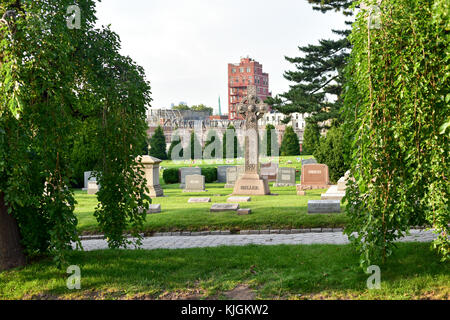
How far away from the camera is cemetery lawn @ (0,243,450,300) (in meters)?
5.46

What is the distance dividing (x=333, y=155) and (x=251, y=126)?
557cm

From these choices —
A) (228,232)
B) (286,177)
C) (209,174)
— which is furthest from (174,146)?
(228,232)

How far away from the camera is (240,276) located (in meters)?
6.12

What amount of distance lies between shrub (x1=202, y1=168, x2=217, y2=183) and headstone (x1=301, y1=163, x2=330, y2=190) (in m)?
7.57

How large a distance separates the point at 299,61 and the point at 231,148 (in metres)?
17.7

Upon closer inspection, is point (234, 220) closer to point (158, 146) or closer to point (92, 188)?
point (92, 188)

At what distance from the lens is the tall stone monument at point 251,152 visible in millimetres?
17500

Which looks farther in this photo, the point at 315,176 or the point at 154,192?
the point at 315,176

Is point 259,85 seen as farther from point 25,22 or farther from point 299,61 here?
point 25,22
